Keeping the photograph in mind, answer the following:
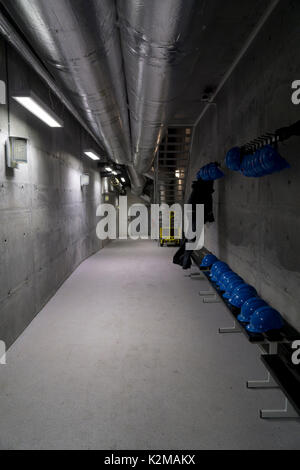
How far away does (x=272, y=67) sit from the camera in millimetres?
2771

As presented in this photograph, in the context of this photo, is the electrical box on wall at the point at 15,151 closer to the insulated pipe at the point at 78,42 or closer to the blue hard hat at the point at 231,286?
the insulated pipe at the point at 78,42

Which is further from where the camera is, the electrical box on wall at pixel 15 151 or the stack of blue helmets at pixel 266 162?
the electrical box on wall at pixel 15 151

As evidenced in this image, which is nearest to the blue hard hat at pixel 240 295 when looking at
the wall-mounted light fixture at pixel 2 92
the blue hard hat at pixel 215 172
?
the blue hard hat at pixel 215 172

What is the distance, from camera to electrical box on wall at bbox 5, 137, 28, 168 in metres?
3.00

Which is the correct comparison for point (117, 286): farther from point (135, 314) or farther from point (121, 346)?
point (121, 346)

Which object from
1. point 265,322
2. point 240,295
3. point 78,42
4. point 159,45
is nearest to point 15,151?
point 78,42

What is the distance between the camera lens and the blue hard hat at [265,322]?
2.29 metres

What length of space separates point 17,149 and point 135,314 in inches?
96.2

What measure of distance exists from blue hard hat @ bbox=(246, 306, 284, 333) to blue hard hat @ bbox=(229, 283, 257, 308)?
0.43 metres

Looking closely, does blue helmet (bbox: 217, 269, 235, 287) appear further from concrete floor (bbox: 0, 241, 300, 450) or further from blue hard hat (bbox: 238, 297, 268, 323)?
blue hard hat (bbox: 238, 297, 268, 323)

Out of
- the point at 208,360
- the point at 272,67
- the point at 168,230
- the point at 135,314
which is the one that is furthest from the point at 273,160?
the point at 168,230

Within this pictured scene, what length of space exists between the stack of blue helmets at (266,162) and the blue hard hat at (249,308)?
3.66 feet

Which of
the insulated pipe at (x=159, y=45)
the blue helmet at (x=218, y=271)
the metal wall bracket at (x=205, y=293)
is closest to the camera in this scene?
the insulated pipe at (x=159, y=45)

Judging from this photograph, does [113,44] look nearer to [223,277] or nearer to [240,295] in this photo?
[240,295]
